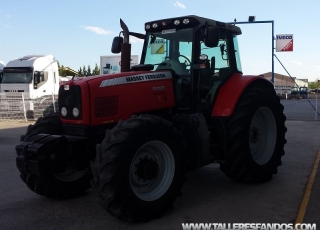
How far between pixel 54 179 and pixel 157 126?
1.73 meters

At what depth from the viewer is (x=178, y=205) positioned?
5.18 meters

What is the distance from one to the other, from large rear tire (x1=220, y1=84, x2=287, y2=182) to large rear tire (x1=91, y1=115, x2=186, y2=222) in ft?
3.99

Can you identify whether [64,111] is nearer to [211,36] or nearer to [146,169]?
[146,169]

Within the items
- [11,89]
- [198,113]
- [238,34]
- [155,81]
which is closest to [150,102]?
[155,81]

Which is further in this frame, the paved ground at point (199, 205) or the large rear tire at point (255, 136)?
the large rear tire at point (255, 136)

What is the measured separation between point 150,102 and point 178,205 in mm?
1415

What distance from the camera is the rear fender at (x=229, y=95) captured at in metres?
5.81

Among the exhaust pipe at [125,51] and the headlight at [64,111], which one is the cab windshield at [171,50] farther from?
the headlight at [64,111]

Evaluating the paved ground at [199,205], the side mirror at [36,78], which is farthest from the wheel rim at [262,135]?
the side mirror at [36,78]

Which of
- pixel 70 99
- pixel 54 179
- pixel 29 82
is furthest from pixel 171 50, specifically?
pixel 29 82

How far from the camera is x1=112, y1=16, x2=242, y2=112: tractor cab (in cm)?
582

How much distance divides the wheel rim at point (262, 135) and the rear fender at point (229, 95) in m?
0.61

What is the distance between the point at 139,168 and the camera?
4676 mm

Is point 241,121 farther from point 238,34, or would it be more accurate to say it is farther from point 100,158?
point 100,158
